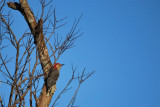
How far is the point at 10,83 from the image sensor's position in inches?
138

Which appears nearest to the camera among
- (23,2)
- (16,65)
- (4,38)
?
(16,65)

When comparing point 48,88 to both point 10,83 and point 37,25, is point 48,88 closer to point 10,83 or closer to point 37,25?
point 10,83

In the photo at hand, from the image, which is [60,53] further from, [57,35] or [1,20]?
[1,20]

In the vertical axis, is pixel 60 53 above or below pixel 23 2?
below

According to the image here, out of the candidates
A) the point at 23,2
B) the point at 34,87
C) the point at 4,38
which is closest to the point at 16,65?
the point at 34,87

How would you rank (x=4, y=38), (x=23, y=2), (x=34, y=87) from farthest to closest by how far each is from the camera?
(x=23, y=2) → (x=4, y=38) → (x=34, y=87)

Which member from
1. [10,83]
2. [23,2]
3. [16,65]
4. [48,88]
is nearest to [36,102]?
[48,88]

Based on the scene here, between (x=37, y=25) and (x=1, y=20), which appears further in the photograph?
(x=37, y=25)

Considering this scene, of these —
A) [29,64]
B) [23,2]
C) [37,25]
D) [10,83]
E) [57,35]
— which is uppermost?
[23,2]

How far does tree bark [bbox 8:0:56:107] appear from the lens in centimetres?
431

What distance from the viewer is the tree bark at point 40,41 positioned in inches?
170

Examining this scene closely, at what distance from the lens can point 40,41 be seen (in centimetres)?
454

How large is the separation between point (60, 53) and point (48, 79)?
1.01 m

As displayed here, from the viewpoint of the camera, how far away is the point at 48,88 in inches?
176
